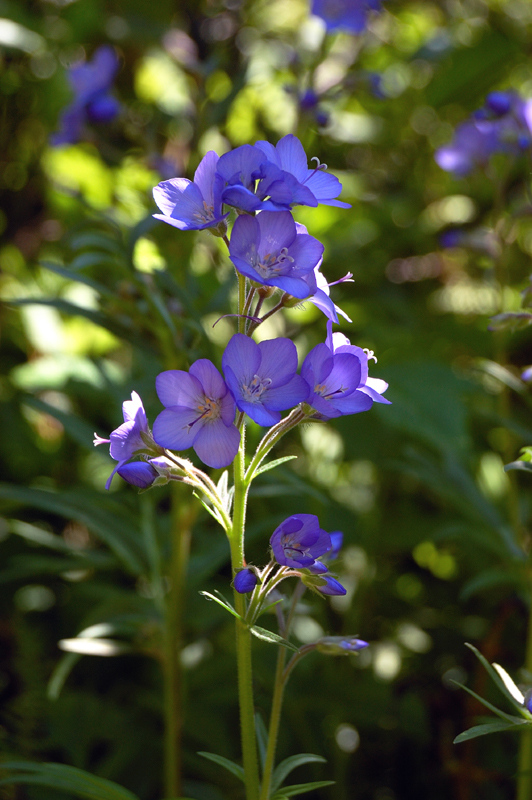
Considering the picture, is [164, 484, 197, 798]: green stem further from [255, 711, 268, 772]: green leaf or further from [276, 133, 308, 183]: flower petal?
[276, 133, 308, 183]: flower petal

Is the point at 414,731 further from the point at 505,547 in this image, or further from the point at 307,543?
the point at 307,543

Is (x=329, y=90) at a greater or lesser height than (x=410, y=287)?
greater

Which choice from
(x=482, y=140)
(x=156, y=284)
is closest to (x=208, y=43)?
(x=482, y=140)

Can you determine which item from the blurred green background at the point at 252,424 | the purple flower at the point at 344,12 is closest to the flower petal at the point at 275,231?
the blurred green background at the point at 252,424

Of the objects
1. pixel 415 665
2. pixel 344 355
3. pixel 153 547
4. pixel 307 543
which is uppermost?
pixel 344 355

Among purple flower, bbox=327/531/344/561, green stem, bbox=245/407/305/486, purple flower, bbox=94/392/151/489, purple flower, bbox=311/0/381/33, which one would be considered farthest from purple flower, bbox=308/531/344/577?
purple flower, bbox=311/0/381/33

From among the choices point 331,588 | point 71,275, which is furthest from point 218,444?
point 71,275
